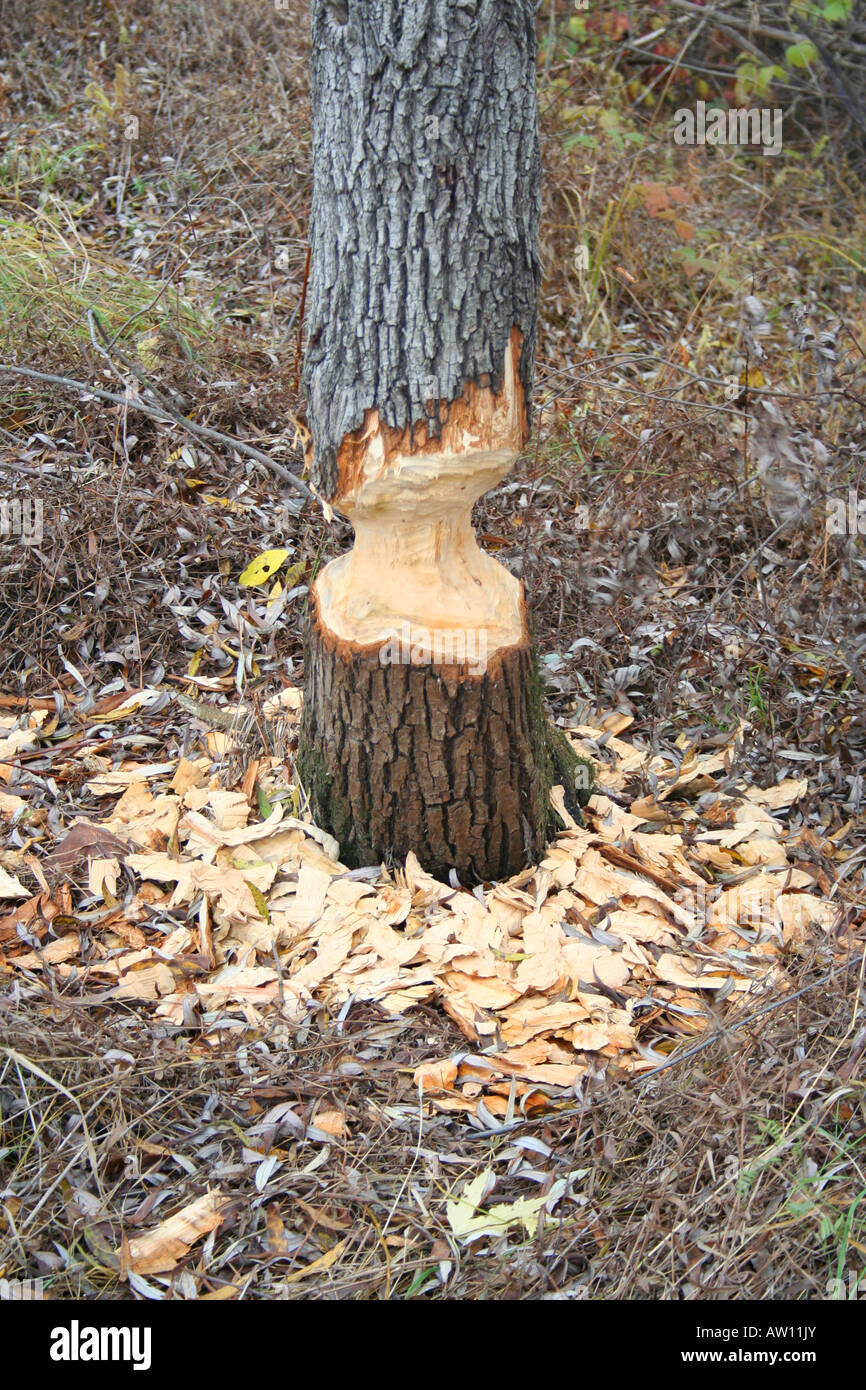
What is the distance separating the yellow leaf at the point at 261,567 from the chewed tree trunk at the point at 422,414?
0.80m

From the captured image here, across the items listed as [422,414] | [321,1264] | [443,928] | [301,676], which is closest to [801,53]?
[301,676]

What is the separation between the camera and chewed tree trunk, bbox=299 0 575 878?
1754 millimetres

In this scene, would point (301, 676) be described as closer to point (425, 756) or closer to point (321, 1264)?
point (425, 756)

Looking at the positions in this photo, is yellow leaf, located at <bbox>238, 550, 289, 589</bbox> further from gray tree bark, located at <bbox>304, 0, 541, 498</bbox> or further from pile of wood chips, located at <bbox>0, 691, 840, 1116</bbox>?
gray tree bark, located at <bbox>304, 0, 541, 498</bbox>

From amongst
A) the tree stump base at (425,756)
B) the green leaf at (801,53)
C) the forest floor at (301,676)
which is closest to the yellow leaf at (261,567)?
the forest floor at (301,676)

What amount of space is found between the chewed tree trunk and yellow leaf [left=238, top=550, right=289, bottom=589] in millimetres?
797

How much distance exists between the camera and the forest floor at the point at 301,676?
1695 mm

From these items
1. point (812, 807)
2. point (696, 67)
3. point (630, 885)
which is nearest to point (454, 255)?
point (630, 885)

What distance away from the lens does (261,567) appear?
10.2 ft

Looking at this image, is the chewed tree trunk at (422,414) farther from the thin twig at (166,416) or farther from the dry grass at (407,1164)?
the thin twig at (166,416)

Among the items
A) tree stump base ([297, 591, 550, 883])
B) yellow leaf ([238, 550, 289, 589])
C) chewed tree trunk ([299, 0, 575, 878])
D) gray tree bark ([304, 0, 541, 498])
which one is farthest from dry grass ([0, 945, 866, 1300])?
yellow leaf ([238, 550, 289, 589])
